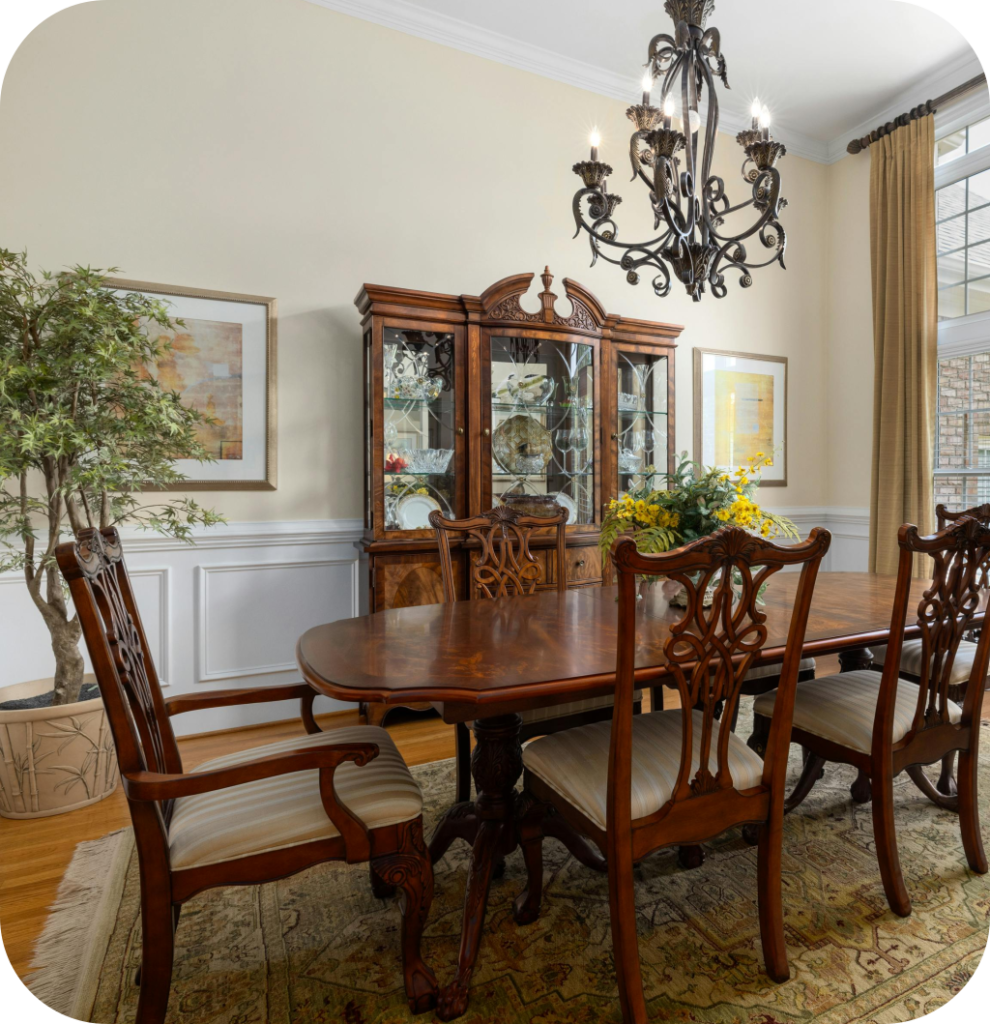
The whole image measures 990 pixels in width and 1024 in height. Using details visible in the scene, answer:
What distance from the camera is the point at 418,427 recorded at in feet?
10.3

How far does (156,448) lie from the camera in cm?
244

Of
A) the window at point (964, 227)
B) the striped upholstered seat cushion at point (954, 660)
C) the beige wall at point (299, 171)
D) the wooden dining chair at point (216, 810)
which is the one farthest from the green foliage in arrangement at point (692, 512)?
the window at point (964, 227)

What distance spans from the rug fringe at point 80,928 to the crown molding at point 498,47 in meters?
3.70

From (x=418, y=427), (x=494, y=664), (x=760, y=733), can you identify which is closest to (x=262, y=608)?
(x=418, y=427)

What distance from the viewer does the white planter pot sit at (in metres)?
2.21

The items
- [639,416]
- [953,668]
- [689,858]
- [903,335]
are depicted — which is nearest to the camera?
[689,858]

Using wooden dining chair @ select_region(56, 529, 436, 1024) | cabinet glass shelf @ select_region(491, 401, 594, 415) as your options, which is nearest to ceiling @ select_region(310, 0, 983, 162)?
cabinet glass shelf @ select_region(491, 401, 594, 415)

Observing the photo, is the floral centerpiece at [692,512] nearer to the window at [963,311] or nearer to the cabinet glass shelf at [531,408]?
the cabinet glass shelf at [531,408]

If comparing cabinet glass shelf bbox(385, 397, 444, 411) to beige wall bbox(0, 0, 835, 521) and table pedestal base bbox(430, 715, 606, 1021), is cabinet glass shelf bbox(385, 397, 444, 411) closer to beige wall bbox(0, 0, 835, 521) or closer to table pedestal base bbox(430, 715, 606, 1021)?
beige wall bbox(0, 0, 835, 521)

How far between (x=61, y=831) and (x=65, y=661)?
56 cm

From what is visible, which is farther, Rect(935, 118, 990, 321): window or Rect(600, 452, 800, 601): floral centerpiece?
Rect(935, 118, 990, 321): window

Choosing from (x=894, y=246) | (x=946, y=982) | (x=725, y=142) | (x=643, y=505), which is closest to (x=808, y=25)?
(x=725, y=142)

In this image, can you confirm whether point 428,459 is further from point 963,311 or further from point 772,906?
point 963,311

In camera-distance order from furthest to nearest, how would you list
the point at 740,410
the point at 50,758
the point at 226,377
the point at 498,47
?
1. the point at 740,410
2. the point at 498,47
3. the point at 226,377
4. the point at 50,758
